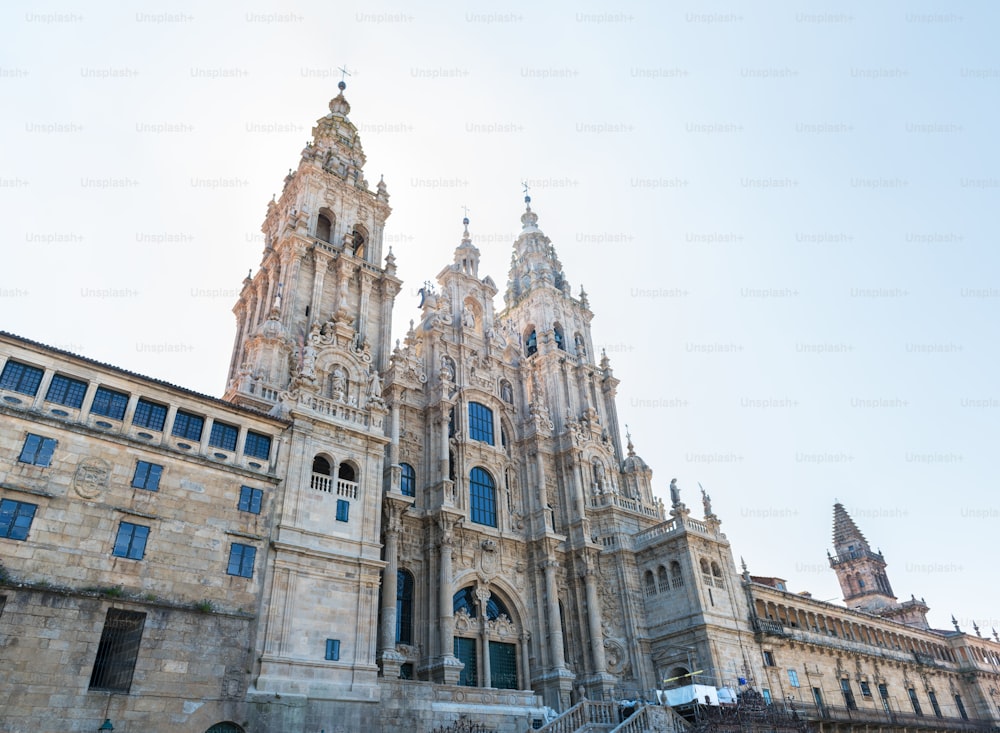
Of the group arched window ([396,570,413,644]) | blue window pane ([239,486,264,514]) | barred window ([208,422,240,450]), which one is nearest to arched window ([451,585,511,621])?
arched window ([396,570,413,644])

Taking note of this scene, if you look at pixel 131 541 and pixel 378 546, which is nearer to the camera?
pixel 131 541

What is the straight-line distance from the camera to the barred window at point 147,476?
2270cm

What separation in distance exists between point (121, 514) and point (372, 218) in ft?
88.0

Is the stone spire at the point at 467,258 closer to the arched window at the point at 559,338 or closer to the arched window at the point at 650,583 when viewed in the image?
the arched window at the point at 559,338

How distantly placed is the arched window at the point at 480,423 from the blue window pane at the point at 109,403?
21.3 meters

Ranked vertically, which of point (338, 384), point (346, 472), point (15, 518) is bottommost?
point (15, 518)

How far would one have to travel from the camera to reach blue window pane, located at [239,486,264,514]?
2484 centimetres

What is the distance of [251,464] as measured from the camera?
84.7 ft

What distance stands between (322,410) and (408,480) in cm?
1084

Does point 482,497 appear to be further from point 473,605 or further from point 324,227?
point 324,227

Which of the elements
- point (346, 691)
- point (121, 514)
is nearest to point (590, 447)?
point (346, 691)

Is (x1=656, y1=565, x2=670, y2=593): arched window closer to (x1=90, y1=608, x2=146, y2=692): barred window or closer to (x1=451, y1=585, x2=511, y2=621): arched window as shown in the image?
(x1=451, y1=585, x2=511, y2=621): arched window

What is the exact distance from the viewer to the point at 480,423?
4294cm

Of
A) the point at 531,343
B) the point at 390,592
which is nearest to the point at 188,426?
the point at 390,592
